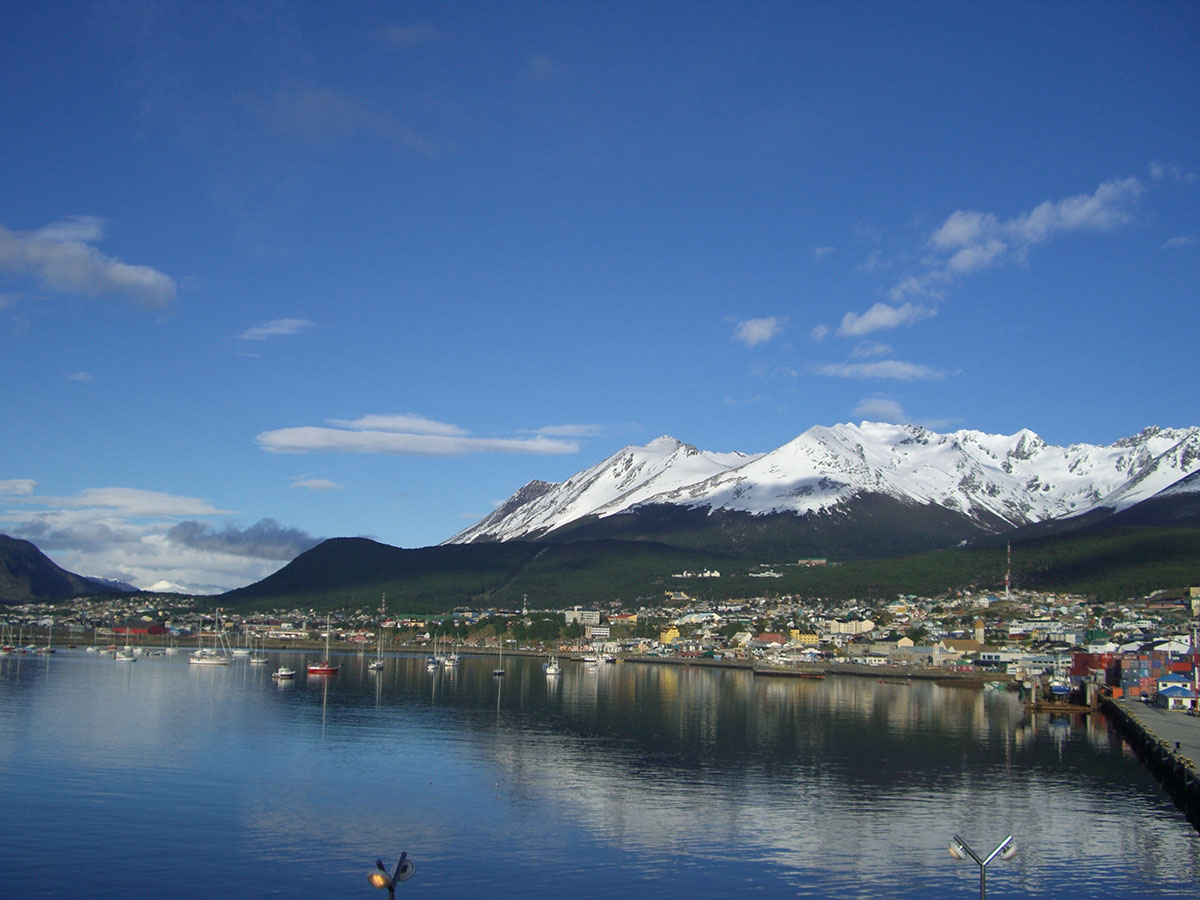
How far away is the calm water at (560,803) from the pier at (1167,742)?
1.04 meters

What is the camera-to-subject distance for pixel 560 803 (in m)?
41.9

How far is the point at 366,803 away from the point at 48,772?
48.1 ft

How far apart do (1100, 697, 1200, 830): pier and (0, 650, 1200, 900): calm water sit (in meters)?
1.04

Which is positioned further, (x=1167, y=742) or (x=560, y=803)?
(x=1167, y=742)

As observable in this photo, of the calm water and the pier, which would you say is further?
the pier

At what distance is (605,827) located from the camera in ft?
123

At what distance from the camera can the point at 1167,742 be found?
58.0 meters

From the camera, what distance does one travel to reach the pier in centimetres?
4419

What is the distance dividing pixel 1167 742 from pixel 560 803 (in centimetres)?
3527

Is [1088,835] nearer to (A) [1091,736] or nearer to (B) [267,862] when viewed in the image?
(B) [267,862]

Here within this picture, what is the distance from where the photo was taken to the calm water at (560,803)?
31172mm

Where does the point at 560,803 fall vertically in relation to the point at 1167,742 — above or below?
below

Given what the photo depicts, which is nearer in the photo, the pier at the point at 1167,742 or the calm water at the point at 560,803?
the calm water at the point at 560,803

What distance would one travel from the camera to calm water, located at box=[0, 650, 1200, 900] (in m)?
31.2
